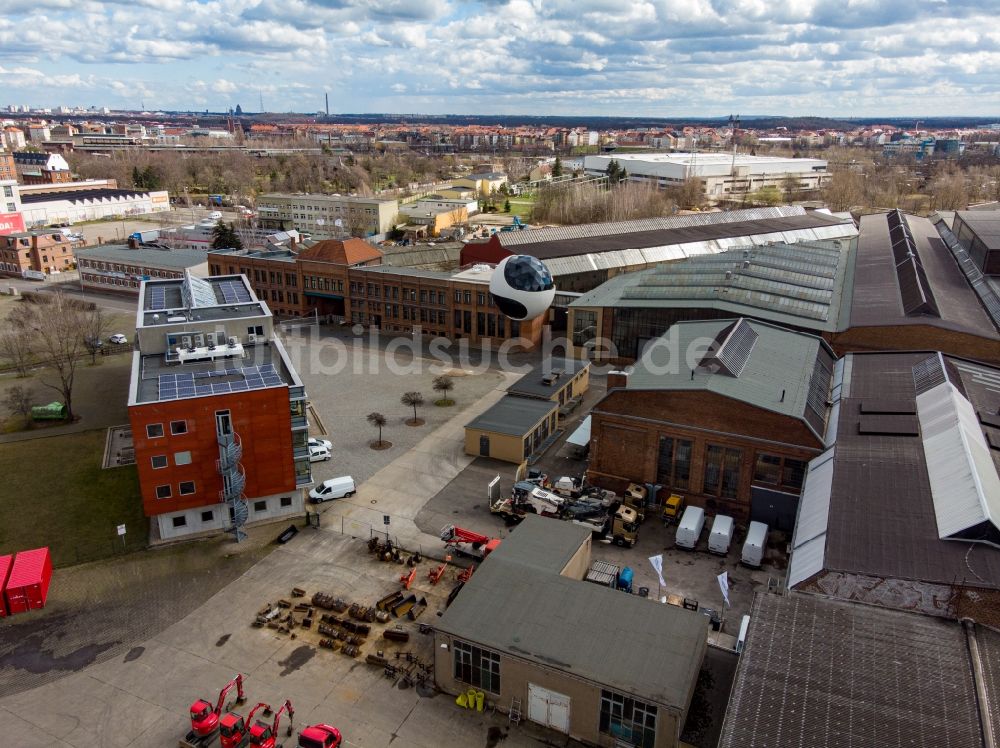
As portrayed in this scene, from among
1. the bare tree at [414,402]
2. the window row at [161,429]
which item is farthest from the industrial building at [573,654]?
the bare tree at [414,402]

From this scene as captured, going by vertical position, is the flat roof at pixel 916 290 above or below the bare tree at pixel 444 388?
above

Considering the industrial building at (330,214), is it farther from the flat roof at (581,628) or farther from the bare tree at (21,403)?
the flat roof at (581,628)

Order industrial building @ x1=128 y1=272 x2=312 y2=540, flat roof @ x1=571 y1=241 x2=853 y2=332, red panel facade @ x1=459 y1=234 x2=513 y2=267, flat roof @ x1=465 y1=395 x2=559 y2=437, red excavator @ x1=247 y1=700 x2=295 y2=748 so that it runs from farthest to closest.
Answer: red panel facade @ x1=459 y1=234 x2=513 y2=267, flat roof @ x1=571 y1=241 x2=853 y2=332, flat roof @ x1=465 y1=395 x2=559 y2=437, industrial building @ x1=128 y1=272 x2=312 y2=540, red excavator @ x1=247 y1=700 x2=295 y2=748

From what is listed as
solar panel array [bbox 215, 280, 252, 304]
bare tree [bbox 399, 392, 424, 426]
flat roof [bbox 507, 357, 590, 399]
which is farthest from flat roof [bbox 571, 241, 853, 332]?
solar panel array [bbox 215, 280, 252, 304]

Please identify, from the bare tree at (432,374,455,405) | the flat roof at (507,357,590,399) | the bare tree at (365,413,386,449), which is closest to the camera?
the bare tree at (365,413,386,449)

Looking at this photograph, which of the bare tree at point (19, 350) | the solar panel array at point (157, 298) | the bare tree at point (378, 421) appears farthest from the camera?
the bare tree at point (19, 350)

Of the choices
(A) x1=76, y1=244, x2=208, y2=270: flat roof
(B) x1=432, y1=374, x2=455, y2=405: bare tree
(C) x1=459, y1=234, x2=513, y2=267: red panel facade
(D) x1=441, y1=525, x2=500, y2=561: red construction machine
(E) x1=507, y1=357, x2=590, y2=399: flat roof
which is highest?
(C) x1=459, y1=234, x2=513, y2=267: red panel facade

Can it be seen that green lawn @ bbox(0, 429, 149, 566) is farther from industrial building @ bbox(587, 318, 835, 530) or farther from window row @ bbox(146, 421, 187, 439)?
industrial building @ bbox(587, 318, 835, 530)

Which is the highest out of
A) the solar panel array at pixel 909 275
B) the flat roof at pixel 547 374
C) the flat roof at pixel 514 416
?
the solar panel array at pixel 909 275
